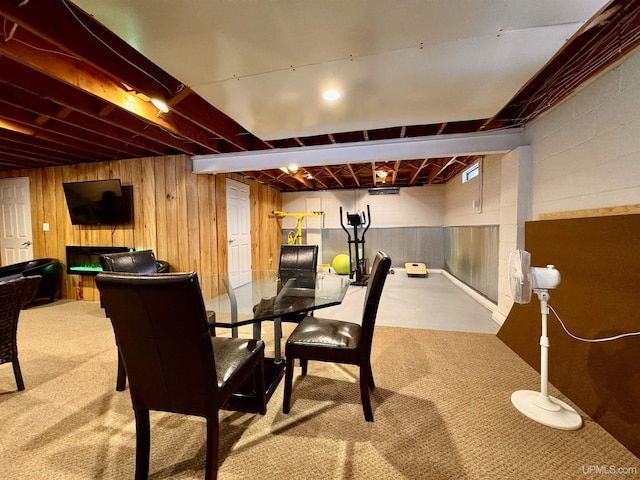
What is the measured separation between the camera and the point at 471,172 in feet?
15.4

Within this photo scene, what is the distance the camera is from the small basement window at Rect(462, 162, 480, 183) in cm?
434

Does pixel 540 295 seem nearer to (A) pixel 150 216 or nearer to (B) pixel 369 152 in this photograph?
(B) pixel 369 152

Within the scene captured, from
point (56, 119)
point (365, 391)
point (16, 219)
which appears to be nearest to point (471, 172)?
point (365, 391)

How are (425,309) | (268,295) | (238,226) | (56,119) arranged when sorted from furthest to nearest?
(238,226), (425,309), (56,119), (268,295)

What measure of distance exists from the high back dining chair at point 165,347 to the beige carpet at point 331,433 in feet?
1.07

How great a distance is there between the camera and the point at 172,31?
55.8 inches

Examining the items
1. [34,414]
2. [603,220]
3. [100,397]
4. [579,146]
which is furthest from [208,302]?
[579,146]

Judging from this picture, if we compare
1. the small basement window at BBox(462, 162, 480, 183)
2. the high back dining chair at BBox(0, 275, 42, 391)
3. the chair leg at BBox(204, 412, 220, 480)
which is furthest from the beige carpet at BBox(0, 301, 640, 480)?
the small basement window at BBox(462, 162, 480, 183)

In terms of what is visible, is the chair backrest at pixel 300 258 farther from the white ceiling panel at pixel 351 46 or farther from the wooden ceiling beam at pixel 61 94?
the wooden ceiling beam at pixel 61 94

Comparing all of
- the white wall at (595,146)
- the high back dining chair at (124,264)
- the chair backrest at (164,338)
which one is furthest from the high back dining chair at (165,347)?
the white wall at (595,146)

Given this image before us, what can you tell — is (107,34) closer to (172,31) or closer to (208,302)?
(172,31)

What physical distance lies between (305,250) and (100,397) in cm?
207

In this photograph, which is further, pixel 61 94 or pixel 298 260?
pixel 298 260

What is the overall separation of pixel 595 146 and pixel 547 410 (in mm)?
1884
